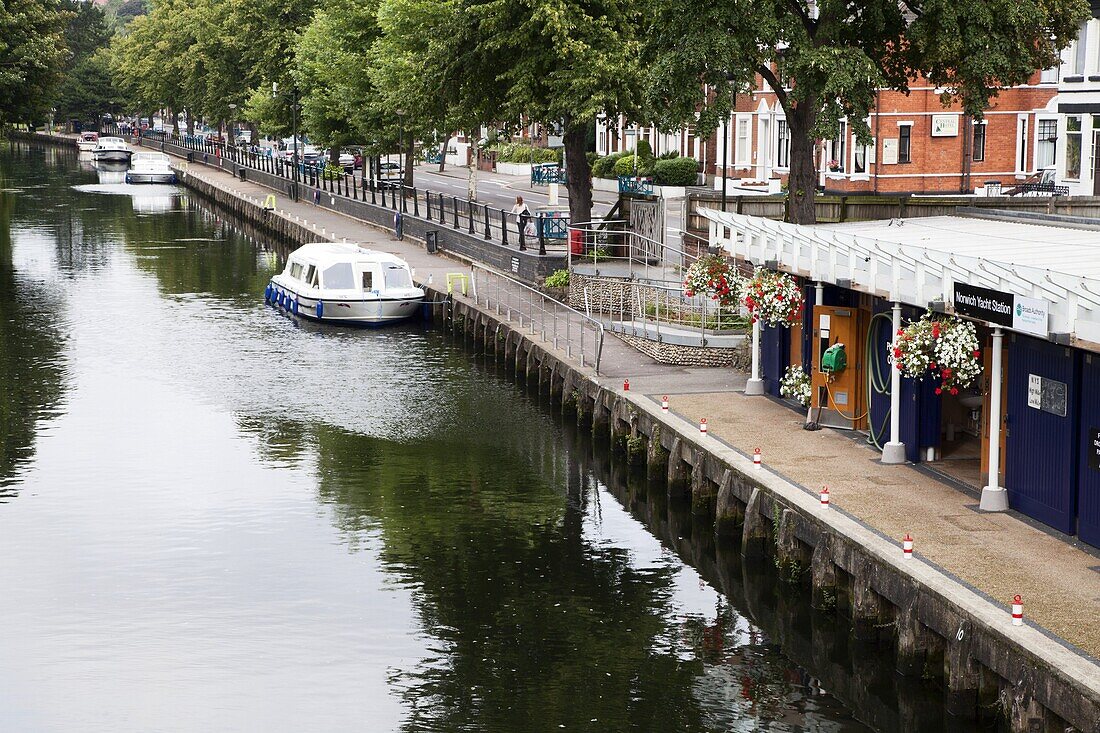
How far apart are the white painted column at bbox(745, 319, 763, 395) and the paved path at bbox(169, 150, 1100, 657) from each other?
0.34 metres

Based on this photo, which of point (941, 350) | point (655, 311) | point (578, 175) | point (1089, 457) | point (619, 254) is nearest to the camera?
point (1089, 457)

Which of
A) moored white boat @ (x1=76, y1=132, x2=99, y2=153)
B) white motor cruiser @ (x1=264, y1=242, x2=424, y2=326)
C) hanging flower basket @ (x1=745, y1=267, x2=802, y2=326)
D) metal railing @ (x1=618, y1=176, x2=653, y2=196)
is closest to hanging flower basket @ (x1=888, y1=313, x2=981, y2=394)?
hanging flower basket @ (x1=745, y1=267, x2=802, y2=326)

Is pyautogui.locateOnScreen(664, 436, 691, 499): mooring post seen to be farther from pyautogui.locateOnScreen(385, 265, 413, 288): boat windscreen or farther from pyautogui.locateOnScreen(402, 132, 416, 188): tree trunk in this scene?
pyautogui.locateOnScreen(402, 132, 416, 188): tree trunk

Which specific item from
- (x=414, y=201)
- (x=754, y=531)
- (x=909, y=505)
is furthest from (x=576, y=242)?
(x=909, y=505)

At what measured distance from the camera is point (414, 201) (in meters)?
77.2

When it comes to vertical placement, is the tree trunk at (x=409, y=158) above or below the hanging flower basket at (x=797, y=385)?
above

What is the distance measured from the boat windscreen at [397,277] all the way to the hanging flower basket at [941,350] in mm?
30232

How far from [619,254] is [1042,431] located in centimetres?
3049

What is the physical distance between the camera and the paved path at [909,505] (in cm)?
2033

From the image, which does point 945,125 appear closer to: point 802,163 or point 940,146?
point 940,146

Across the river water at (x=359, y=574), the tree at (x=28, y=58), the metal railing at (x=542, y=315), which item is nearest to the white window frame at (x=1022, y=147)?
the metal railing at (x=542, y=315)

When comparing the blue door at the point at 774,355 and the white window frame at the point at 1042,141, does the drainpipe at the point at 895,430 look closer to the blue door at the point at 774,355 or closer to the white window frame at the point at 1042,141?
the blue door at the point at 774,355

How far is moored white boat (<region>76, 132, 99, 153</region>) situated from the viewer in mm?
179250

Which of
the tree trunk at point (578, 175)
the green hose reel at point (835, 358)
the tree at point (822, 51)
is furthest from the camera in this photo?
the tree trunk at point (578, 175)
